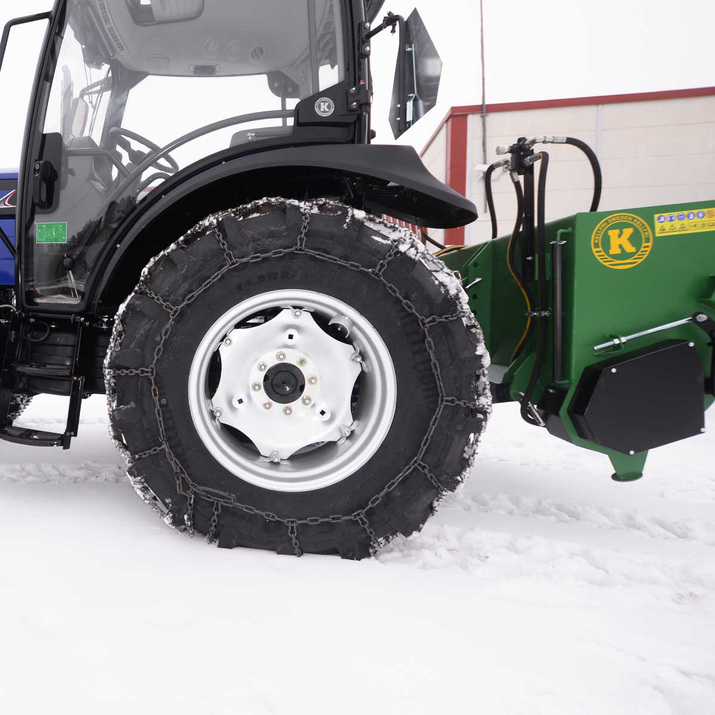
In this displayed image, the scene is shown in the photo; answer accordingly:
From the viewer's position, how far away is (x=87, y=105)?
6.25ft

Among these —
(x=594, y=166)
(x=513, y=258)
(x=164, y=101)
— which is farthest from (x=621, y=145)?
(x=164, y=101)

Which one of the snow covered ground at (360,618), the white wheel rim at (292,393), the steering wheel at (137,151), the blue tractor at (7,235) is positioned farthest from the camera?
the blue tractor at (7,235)

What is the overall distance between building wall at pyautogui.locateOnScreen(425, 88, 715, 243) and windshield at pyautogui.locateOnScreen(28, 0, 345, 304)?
17.2ft

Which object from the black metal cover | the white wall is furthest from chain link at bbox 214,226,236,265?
the white wall

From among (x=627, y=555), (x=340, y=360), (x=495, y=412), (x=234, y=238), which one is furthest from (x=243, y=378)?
(x=495, y=412)

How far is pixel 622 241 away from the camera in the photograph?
1761 mm

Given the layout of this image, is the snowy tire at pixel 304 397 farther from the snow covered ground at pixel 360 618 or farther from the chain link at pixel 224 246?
the snow covered ground at pixel 360 618

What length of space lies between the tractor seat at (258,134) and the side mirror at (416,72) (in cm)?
37

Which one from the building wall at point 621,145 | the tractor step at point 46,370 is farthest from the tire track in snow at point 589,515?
the building wall at point 621,145

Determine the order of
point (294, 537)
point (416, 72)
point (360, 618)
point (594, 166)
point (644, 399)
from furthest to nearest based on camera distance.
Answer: point (594, 166)
point (644, 399)
point (416, 72)
point (294, 537)
point (360, 618)

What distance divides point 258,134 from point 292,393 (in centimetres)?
84

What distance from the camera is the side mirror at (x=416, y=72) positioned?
5.17ft

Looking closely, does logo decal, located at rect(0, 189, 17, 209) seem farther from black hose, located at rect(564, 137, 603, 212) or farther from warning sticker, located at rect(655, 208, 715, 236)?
warning sticker, located at rect(655, 208, 715, 236)

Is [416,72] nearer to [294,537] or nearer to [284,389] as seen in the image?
[284,389]
